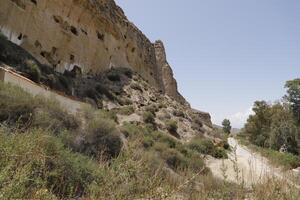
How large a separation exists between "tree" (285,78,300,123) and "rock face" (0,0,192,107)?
1827 cm

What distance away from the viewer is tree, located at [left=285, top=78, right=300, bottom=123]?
119ft

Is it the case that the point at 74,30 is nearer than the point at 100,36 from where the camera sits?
Yes

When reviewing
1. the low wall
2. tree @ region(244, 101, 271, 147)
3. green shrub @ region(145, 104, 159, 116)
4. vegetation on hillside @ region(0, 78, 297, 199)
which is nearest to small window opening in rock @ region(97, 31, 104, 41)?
green shrub @ region(145, 104, 159, 116)

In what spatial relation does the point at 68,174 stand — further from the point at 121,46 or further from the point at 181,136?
the point at 121,46

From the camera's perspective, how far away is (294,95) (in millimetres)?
36969

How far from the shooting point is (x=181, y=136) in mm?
25203

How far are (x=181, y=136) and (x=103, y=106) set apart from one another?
6.73 metres

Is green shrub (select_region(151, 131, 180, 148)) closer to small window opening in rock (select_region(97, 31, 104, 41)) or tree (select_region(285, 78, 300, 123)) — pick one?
small window opening in rock (select_region(97, 31, 104, 41))

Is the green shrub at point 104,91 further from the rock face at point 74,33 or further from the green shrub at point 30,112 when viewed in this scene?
the green shrub at point 30,112

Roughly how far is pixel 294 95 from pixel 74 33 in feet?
86.6

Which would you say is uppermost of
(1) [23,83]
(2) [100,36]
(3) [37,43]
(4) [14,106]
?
(2) [100,36]

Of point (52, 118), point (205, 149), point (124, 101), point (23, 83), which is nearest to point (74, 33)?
point (124, 101)

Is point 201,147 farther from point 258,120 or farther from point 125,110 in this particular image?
point 258,120

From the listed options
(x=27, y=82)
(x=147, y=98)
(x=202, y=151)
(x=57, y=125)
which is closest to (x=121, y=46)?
(x=147, y=98)
